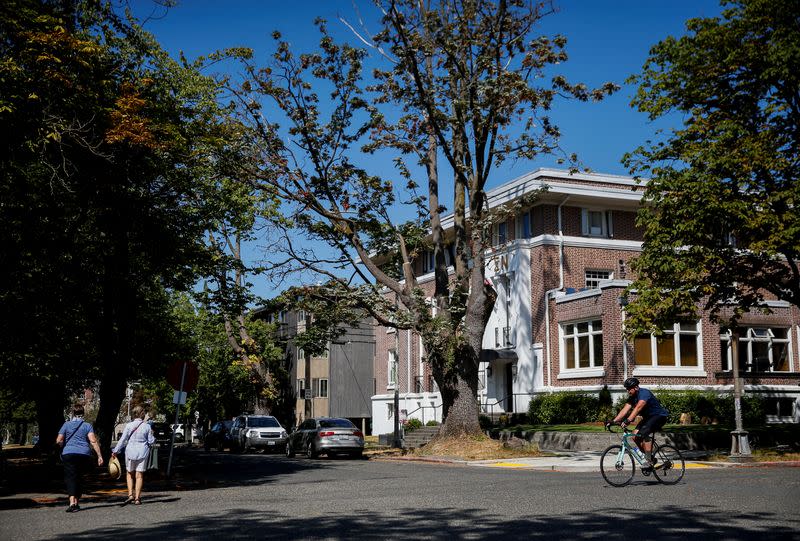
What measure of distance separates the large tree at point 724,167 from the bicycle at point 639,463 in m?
8.52

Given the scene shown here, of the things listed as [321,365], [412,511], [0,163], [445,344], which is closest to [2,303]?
[0,163]

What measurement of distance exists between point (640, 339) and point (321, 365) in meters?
30.5

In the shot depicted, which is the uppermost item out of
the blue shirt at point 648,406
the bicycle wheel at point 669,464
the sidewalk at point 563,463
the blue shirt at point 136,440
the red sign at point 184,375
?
the red sign at point 184,375

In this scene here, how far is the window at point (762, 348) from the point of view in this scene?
115 ft

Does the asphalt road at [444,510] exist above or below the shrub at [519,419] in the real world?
below

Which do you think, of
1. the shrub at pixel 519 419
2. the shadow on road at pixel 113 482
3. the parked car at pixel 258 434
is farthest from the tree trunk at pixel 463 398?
the parked car at pixel 258 434

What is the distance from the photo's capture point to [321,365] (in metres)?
59.6

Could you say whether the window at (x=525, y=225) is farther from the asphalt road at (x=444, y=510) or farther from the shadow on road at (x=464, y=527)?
the shadow on road at (x=464, y=527)

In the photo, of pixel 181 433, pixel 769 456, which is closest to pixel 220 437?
pixel 181 433

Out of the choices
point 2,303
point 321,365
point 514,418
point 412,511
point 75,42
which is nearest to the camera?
point 412,511

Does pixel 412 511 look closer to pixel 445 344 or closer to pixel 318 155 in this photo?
pixel 445 344

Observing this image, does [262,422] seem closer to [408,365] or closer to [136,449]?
[408,365]

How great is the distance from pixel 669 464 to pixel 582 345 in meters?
21.2

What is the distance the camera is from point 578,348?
117ft
